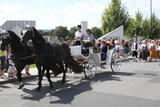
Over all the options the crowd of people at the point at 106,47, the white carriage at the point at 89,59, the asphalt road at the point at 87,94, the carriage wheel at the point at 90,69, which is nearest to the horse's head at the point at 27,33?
the crowd of people at the point at 106,47

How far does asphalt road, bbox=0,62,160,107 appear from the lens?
7.33 m

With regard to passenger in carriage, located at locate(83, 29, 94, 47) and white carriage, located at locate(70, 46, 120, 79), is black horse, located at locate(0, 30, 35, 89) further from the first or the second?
passenger in carriage, located at locate(83, 29, 94, 47)

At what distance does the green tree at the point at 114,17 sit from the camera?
132 feet

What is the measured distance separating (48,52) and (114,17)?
32.4m

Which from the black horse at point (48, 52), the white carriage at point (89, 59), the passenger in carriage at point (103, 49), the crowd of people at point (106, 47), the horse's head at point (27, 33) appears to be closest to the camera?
the horse's head at point (27, 33)

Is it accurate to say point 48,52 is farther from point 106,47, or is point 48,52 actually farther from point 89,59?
point 106,47

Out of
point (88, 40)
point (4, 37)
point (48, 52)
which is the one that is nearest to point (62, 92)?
point (48, 52)

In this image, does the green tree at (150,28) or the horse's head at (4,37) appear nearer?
the horse's head at (4,37)

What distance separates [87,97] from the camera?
8.05 metres

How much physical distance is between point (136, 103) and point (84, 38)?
533 cm

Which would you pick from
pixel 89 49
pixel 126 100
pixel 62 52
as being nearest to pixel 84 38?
pixel 89 49

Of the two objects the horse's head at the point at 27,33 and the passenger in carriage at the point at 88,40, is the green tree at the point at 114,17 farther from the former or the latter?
the horse's head at the point at 27,33

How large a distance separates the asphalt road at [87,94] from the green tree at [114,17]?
1168 inches

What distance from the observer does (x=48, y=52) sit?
30.4ft
